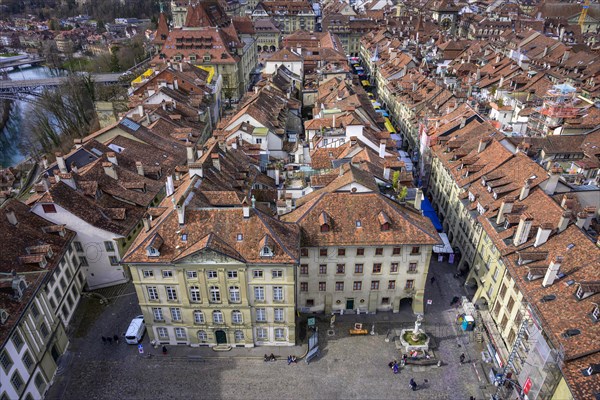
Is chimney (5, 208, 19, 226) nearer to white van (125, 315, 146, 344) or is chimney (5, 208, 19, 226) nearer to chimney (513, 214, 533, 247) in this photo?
white van (125, 315, 146, 344)

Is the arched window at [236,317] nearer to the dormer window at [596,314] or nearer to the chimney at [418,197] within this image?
the chimney at [418,197]

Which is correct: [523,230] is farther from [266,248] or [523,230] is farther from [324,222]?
[266,248]

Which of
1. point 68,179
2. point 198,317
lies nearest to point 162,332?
point 198,317

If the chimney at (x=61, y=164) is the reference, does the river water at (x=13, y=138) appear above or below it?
below

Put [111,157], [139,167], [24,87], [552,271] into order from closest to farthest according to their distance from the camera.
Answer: [552,271], [111,157], [139,167], [24,87]

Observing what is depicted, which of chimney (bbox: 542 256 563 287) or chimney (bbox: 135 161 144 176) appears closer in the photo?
chimney (bbox: 542 256 563 287)

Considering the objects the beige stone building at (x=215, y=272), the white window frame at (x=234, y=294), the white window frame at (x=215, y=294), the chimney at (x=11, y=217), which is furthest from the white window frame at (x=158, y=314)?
the chimney at (x=11, y=217)

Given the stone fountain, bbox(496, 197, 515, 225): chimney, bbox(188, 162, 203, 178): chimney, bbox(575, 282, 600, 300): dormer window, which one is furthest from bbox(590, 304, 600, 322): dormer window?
bbox(188, 162, 203, 178): chimney
